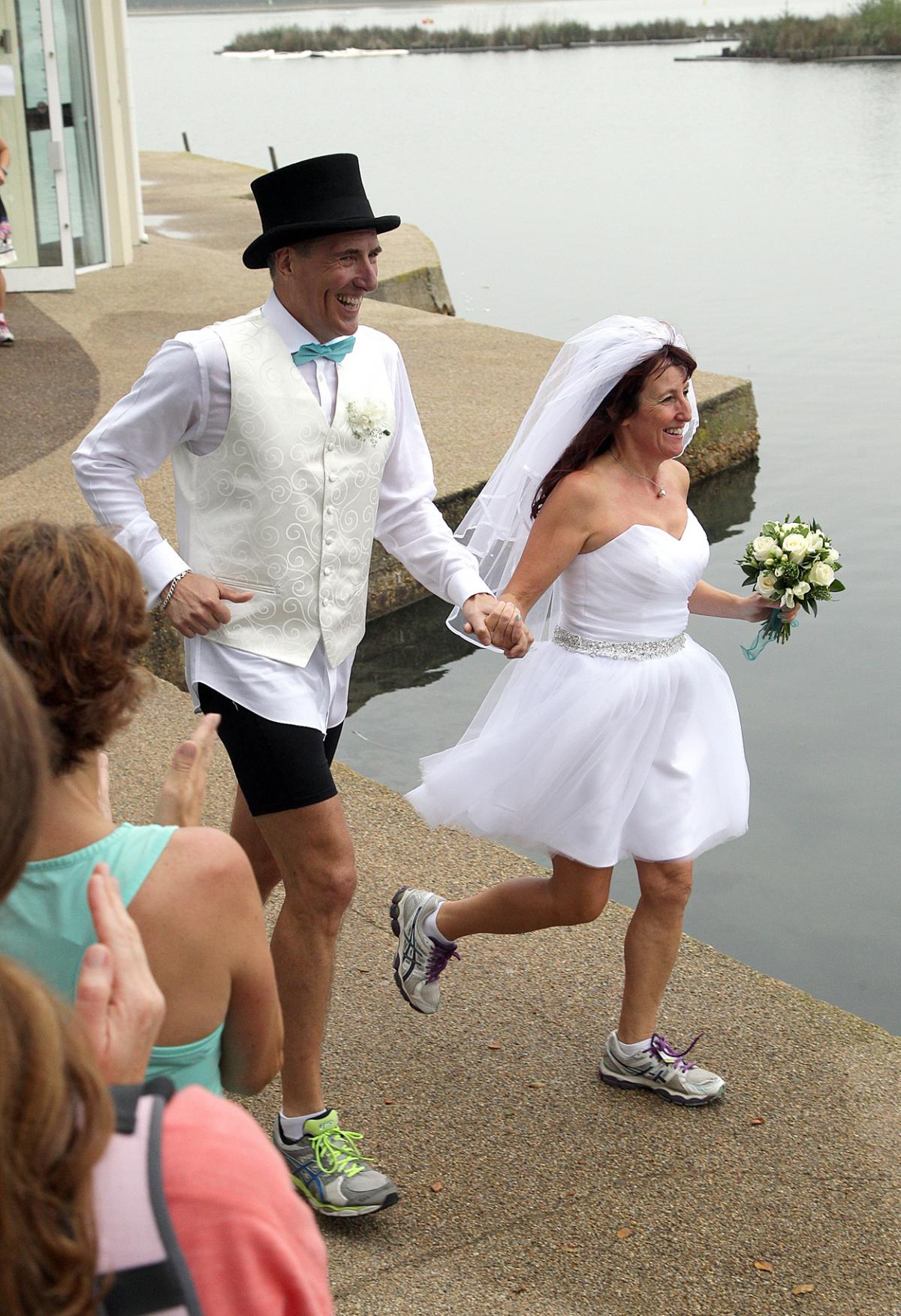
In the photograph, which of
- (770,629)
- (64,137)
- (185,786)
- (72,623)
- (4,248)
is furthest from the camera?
(64,137)

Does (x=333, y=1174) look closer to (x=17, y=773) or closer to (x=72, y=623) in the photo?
(x=72, y=623)

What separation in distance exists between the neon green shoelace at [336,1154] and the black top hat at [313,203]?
6.64ft

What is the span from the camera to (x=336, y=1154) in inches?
125

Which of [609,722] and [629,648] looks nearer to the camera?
[609,722]

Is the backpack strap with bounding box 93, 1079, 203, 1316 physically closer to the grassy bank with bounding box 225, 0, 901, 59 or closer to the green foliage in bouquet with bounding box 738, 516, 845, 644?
the green foliage in bouquet with bounding box 738, 516, 845, 644

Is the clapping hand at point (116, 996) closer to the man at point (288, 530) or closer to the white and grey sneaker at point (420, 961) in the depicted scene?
the man at point (288, 530)

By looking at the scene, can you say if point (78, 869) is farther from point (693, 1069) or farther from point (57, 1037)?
point (693, 1069)

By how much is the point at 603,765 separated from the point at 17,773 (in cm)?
261

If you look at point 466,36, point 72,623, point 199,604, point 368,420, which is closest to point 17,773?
point 72,623

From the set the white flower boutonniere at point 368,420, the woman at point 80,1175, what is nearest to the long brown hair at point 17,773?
the woman at point 80,1175

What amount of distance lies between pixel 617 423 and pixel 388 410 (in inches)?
28.2

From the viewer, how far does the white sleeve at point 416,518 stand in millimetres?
3658

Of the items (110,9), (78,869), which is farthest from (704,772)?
(110,9)

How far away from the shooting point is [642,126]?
4231 centimetres
